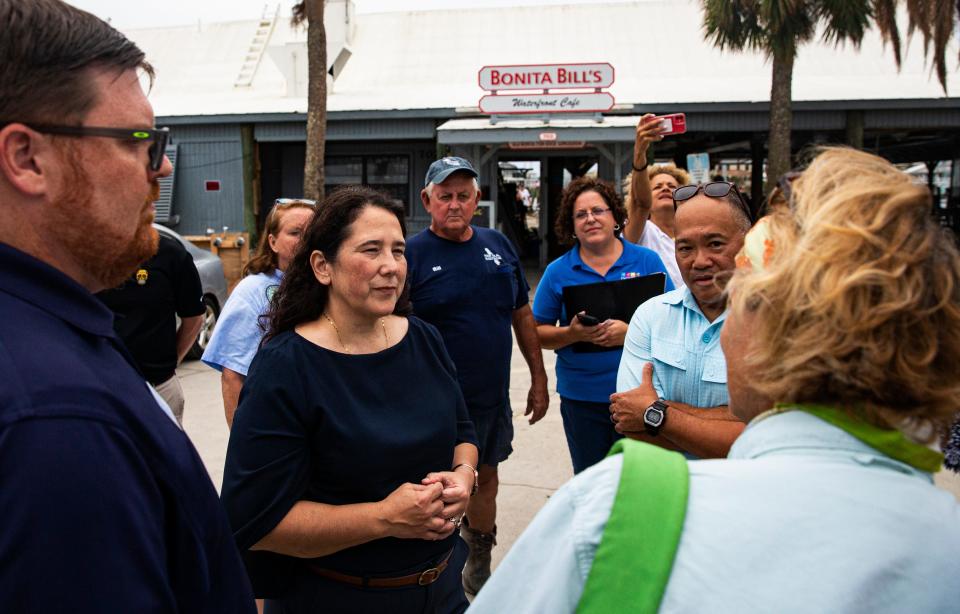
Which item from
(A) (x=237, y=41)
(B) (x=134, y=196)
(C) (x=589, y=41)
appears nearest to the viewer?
(B) (x=134, y=196)

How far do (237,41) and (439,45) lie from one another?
6657mm

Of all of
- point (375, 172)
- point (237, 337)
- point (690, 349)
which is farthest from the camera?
point (375, 172)

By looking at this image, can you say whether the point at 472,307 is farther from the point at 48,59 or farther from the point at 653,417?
the point at 48,59

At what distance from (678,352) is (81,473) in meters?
1.81

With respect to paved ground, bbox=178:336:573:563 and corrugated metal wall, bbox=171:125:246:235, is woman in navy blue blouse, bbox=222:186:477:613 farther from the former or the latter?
corrugated metal wall, bbox=171:125:246:235

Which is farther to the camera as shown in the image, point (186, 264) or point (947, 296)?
point (186, 264)

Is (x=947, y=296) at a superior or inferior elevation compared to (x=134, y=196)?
inferior

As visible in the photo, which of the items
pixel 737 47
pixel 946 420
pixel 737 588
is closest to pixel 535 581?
pixel 737 588

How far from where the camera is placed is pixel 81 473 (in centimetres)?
92

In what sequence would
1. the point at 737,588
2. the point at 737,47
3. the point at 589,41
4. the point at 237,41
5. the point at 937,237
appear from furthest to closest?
the point at 237,41, the point at 589,41, the point at 737,47, the point at 937,237, the point at 737,588

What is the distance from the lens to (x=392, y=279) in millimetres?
2244

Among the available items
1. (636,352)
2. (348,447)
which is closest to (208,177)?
(636,352)

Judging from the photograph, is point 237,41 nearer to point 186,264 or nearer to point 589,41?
point 589,41

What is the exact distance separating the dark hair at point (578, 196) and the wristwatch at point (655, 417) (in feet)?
5.85
